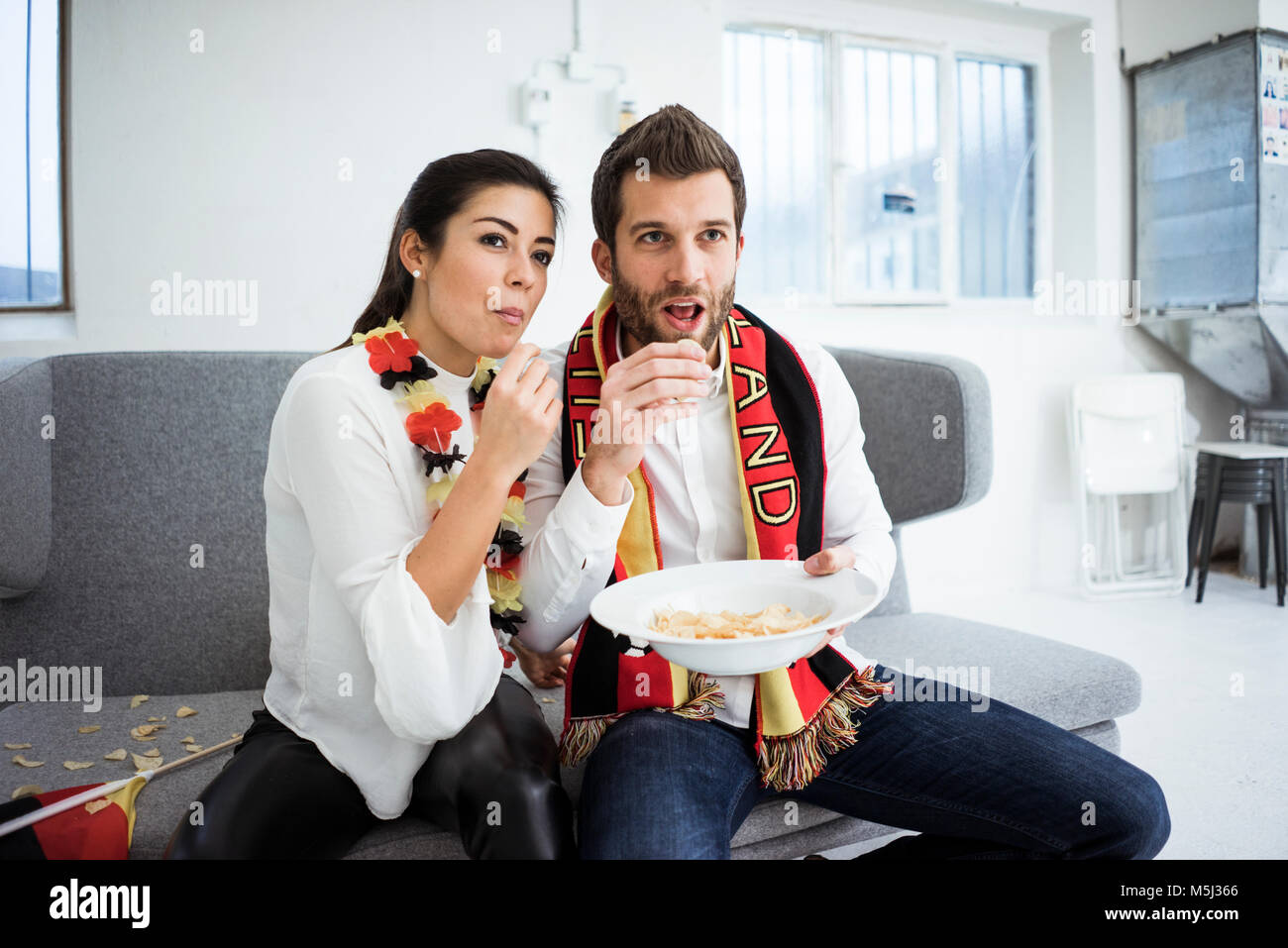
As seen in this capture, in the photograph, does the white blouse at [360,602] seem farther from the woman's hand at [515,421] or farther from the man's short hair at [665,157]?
the man's short hair at [665,157]

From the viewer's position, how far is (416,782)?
1272mm

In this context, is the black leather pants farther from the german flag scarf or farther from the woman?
the german flag scarf

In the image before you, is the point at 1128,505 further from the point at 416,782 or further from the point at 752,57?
the point at 416,782

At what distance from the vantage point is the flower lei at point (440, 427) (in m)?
1.29

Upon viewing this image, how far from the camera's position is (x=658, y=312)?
1.46 meters

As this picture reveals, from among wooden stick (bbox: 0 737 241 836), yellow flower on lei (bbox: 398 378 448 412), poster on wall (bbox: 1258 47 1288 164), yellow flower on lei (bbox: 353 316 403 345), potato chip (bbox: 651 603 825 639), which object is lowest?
wooden stick (bbox: 0 737 241 836)

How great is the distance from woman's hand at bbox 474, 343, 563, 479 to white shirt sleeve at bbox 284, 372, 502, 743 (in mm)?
Answer: 157

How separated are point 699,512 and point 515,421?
1.47 feet

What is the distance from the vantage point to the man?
4.15 feet

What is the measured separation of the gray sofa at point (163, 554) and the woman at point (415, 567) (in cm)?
43

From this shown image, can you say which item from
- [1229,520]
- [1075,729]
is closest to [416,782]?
[1075,729]

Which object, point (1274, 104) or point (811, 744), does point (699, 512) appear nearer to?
point (811, 744)

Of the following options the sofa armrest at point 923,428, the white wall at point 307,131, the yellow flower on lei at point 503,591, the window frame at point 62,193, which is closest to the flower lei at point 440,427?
the yellow flower on lei at point 503,591

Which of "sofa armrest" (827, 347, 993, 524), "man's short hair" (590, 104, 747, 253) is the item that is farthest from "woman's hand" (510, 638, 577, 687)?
"sofa armrest" (827, 347, 993, 524)
